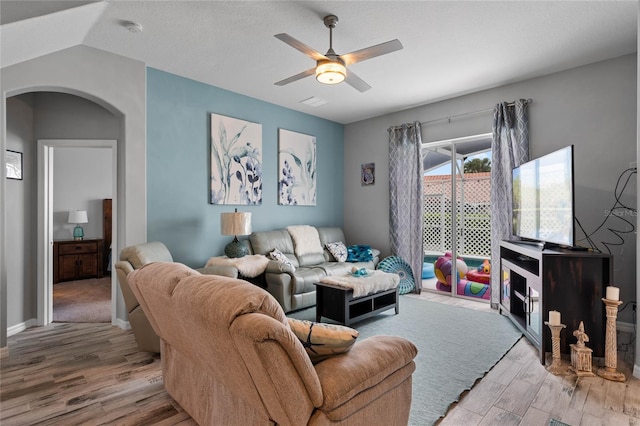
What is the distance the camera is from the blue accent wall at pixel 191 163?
381 centimetres

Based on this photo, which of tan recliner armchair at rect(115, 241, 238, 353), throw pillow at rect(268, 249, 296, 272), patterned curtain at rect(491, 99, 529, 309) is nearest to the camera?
tan recliner armchair at rect(115, 241, 238, 353)

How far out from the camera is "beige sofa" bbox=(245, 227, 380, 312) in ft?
12.7

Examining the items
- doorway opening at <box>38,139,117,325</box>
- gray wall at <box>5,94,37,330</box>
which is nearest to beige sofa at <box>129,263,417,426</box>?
doorway opening at <box>38,139,117,325</box>

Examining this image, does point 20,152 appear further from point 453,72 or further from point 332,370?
point 453,72

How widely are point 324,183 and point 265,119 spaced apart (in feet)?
5.04

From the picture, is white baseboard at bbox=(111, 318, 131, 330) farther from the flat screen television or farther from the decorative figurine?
the flat screen television

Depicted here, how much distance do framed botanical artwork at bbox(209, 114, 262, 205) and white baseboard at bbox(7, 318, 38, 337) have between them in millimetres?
2222

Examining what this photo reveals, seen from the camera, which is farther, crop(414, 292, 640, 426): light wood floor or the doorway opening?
the doorway opening

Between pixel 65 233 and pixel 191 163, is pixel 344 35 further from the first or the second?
pixel 65 233

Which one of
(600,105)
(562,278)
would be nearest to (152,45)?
(562,278)

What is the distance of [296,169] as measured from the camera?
5391mm

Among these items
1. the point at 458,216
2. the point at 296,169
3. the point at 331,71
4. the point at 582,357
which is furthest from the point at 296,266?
the point at 582,357

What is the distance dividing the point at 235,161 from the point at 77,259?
368cm

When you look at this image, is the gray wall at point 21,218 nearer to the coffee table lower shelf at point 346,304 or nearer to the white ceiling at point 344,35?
the white ceiling at point 344,35
